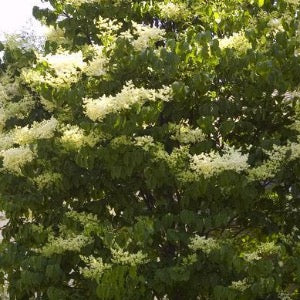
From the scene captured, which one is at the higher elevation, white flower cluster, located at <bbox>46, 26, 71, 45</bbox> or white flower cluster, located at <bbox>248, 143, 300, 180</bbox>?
white flower cluster, located at <bbox>46, 26, 71, 45</bbox>

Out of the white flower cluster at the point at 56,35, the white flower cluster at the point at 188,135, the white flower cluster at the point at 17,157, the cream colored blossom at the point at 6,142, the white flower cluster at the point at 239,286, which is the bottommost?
the white flower cluster at the point at 239,286

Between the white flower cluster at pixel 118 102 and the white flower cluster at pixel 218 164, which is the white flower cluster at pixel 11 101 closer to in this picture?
the white flower cluster at pixel 118 102

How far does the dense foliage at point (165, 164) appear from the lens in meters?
4.29

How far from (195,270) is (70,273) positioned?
3.95 ft

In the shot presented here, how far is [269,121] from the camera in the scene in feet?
16.8

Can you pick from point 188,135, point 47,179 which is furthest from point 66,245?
point 188,135

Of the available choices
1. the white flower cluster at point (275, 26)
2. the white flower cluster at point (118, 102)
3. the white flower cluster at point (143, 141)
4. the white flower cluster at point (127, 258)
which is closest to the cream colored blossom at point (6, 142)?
the white flower cluster at point (118, 102)

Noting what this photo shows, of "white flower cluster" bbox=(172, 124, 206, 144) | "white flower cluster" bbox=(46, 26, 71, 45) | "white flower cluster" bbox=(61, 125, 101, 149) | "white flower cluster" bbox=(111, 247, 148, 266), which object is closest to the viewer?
"white flower cluster" bbox=(111, 247, 148, 266)

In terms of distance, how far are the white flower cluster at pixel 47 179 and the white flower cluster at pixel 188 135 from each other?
1.10 m

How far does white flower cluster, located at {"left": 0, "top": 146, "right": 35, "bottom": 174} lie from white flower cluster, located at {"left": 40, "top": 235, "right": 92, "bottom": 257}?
80 centimetres

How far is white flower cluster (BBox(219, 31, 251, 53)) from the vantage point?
16.1 feet

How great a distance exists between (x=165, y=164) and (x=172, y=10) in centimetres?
179

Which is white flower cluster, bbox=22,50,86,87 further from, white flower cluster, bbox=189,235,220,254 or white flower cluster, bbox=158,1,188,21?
white flower cluster, bbox=189,235,220,254

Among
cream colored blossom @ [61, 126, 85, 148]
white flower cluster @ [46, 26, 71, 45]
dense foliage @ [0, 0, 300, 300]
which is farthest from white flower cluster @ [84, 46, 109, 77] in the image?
white flower cluster @ [46, 26, 71, 45]
